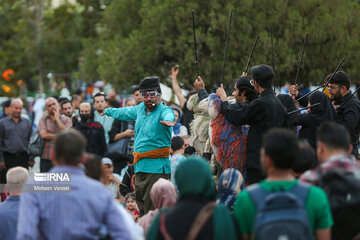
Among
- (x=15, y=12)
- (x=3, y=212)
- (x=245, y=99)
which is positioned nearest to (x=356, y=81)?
(x=245, y=99)

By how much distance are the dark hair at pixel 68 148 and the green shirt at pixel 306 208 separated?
1.18 meters

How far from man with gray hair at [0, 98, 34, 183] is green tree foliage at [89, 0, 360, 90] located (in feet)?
21.5

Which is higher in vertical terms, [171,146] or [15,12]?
[15,12]

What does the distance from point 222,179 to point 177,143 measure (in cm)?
363

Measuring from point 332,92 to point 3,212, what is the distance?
4.32 meters

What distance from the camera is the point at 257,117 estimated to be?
22.6ft

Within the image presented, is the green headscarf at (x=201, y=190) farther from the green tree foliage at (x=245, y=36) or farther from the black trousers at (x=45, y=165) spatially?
the green tree foliage at (x=245, y=36)

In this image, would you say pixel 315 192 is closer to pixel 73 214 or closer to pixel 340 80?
pixel 73 214

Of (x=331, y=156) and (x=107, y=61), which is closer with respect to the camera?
(x=331, y=156)

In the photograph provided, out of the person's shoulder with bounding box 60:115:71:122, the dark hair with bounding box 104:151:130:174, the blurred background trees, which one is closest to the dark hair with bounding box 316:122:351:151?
the dark hair with bounding box 104:151:130:174

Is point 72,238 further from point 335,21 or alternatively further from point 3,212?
point 335,21

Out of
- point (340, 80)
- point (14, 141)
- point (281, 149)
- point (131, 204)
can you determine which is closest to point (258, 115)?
point (340, 80)

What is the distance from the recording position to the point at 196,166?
15.0 feet

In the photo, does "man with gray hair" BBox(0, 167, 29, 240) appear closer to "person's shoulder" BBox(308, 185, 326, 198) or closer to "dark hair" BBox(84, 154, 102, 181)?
"dark hair" BBox(84, 154, 102, 181)
